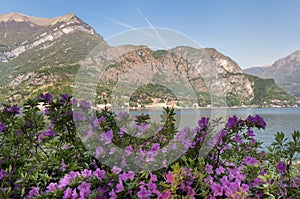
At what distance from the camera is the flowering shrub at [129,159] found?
5.95ft

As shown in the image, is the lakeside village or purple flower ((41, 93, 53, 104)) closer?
purple flower ((41, 93, 53, 104))

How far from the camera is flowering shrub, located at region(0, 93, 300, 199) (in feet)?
5.95

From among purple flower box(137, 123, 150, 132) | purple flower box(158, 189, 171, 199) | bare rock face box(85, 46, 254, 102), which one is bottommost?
purple flower box(158, 189, 171, 199)

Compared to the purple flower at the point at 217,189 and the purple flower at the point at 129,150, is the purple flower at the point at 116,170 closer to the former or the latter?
the purple flower at the point at 129,150

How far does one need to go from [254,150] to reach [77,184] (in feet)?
6.17

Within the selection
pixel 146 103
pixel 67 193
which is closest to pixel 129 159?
pixel 67 193

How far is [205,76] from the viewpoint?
2.72m

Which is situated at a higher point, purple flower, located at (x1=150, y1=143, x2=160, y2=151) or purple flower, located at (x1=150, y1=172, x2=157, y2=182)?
purple flower, located at (x1=150, y1=143, x2=160, y2=151)

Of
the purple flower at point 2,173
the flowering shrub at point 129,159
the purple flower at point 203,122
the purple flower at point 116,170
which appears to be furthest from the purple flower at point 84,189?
the purple flower at point 203,122

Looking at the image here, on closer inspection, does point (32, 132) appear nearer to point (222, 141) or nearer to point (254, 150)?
point (222, 141)

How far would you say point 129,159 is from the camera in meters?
2.00

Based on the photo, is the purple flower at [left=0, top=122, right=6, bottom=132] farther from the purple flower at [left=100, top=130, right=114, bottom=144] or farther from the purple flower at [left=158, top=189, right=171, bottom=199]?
the purple flower at [left=158, top=189, right=171, bottom=199]

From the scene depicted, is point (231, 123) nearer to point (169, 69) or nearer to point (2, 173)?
point (169, 69)

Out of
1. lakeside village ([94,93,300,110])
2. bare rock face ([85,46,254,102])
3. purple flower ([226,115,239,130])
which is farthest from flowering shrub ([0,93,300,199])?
bare rock face ([85,46,254,102])
